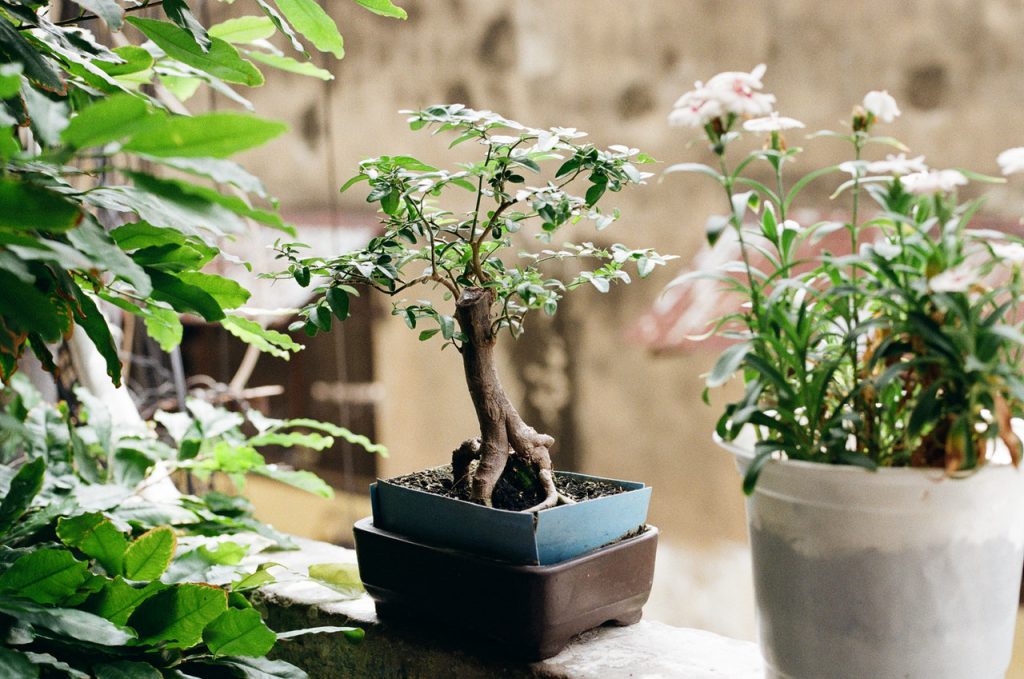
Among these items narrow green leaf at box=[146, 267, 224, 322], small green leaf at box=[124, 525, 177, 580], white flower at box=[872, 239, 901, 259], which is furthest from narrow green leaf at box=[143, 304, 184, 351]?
white flower at box=[872, 239, 901, 259]

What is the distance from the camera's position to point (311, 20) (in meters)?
0.89

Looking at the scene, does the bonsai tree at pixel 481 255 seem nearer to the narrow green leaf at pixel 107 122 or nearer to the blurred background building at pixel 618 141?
the blurred background building at pixel 618 141

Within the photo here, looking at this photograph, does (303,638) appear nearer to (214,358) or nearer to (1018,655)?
(1018,655)

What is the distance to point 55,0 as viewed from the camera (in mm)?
2441

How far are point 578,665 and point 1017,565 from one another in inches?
18.8

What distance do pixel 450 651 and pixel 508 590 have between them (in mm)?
169

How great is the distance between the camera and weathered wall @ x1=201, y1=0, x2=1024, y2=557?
120cm

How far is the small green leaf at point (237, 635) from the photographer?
2.93ft

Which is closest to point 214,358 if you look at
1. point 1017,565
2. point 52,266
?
point 52,266

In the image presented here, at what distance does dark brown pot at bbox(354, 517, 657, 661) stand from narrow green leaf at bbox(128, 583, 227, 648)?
268mm

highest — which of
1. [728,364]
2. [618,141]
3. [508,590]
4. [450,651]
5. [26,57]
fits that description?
[618,141]

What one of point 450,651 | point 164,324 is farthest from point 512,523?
point 164,324

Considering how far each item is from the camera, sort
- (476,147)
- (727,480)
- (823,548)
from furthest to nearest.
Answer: (476,147)
(727,480)
(823,548)

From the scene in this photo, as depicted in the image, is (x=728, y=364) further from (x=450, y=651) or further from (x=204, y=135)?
(x=450, y=651)
